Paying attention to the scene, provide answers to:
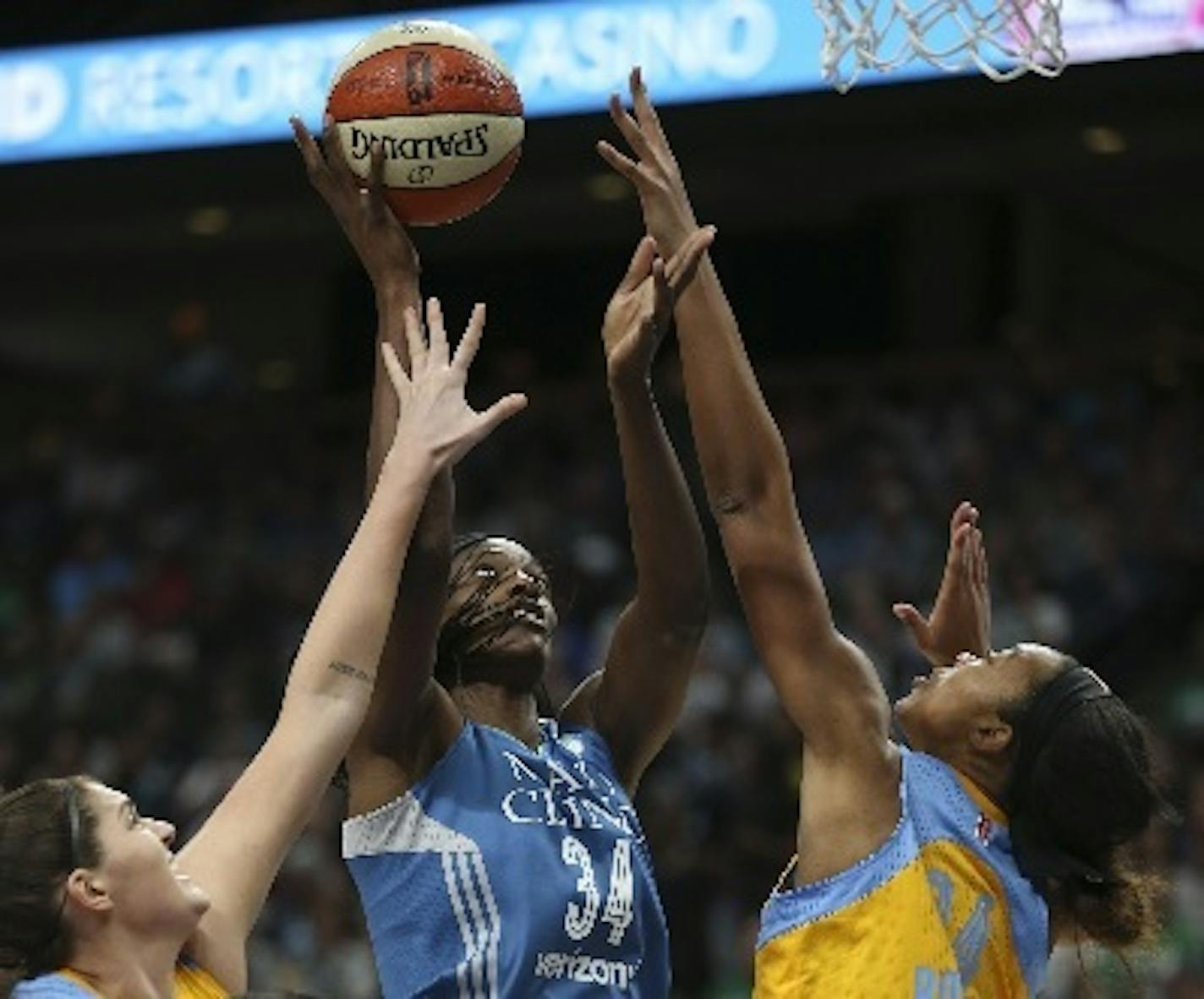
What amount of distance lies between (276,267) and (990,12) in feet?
39.9

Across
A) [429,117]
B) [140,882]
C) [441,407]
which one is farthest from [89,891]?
[429,117]

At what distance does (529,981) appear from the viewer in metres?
3.89

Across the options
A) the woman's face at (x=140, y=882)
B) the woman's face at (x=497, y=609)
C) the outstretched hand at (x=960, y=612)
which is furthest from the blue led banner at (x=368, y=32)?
the woman's face at (x=140, y=882)

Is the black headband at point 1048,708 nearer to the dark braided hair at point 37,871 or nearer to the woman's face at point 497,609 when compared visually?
the woman's face at point 497,609

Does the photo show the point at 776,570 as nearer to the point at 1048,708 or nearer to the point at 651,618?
the point at 1048,708

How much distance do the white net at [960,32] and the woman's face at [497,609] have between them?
125cm

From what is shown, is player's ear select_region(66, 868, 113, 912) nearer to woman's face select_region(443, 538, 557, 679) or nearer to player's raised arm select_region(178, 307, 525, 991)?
player's raised arm select_region(178, 307, 525, 991)

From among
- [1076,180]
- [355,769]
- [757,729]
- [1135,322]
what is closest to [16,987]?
[355,769]

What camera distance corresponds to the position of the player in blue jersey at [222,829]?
302cm

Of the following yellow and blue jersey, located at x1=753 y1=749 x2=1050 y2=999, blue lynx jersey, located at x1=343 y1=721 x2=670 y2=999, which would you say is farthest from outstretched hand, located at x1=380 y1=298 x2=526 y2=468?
yellow and blue jersey, located at x1=753 y1=749 x2=1050 y2=999

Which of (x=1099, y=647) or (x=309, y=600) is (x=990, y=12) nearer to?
(x=1099, y=647)

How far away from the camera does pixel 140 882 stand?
305 cm

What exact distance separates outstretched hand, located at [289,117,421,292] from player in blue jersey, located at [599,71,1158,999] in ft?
1.06

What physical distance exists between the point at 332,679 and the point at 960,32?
8.07 feet
